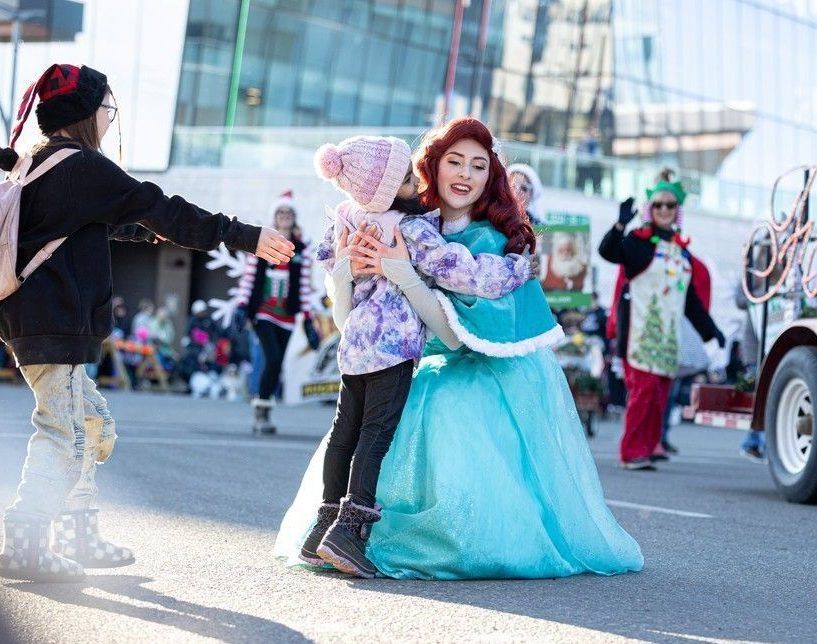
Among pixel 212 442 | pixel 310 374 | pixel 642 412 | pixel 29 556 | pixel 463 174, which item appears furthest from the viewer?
pixel 310 374

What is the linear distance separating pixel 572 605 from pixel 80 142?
6.87 ft

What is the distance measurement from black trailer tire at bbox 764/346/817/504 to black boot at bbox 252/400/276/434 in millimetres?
4692

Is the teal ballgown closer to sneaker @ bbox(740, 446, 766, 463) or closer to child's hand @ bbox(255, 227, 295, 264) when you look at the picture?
child's hand @ bbox(255, 227, 295, 264)

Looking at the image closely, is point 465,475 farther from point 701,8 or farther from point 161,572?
point 701,8

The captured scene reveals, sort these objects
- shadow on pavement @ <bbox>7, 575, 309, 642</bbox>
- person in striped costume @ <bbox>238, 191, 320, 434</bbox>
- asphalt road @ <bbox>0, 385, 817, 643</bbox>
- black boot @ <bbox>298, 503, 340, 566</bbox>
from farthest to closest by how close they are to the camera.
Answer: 1. person in striped costume @ <bbox>238, 191, 320, 434</bbox>
2. black boot @ <bbox>298, 503, 340, 566</bbox>
3. asphalt road @ <bbox>0, 385, 817, 643</bbox>
4. shadow on pavement @ <bbox>7, 575, 309, 642</bbox>

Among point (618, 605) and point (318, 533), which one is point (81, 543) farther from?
point (618, 605)

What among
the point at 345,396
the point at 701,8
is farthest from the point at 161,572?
the point at 701,8

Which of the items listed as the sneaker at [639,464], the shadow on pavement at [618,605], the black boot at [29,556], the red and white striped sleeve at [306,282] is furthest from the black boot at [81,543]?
the red and white striped sleeve at [306,282]

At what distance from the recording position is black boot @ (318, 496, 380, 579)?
15.7 feet

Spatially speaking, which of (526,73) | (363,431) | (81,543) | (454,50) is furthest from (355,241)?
(526,73)

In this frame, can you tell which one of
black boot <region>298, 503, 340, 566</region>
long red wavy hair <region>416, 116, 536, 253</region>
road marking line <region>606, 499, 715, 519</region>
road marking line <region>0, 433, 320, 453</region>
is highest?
long red wavy hair <region>416, 116, 536, 253</region>

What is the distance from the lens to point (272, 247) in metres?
4.62

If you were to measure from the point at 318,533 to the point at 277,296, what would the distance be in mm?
7194

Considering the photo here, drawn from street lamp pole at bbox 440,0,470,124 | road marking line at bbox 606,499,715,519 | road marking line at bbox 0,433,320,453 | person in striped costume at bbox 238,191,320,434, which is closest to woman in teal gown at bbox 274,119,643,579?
road marking line at bbox 606,499,715,519
